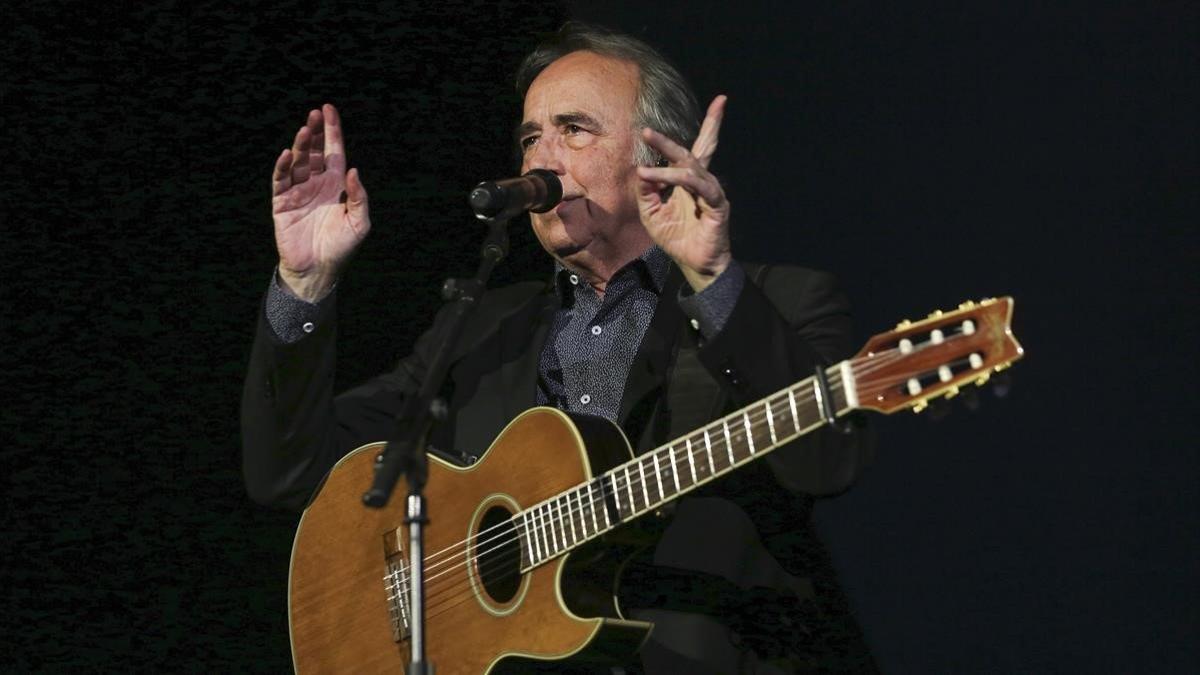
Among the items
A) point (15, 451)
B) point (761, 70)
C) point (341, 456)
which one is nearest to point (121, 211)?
point (15, 451)

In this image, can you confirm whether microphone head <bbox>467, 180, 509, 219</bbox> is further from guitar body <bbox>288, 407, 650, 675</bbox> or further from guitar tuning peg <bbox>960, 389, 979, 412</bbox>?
guitar tuning peg <bbox>960, 389, 979, 412</bbox>

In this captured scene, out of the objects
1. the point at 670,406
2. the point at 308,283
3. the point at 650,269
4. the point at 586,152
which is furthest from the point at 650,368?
the point at 308,283

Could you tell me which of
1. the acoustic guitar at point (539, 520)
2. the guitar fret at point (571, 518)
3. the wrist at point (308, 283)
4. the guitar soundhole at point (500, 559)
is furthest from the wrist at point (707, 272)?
the wrist at point (308, 283)

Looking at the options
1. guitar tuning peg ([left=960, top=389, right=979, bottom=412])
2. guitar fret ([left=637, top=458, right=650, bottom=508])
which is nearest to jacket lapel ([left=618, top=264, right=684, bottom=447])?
guitar fret ([left=637, top=458, right=650, bottom=508])

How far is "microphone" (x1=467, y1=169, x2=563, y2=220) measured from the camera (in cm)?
218

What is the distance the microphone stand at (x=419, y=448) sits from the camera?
1.83m

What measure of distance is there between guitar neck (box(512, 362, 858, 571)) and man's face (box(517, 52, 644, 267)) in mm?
669

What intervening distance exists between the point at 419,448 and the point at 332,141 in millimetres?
873

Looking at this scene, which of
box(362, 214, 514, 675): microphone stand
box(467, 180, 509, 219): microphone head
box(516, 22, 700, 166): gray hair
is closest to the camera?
box(362, 214, 514, 675): microphone stand

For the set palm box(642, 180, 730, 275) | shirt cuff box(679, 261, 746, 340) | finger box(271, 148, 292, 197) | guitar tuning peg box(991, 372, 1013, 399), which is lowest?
guitar tuning peg box(991, 372, 1013, 399)

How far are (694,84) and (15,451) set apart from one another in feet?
5.99

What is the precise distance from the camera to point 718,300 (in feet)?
7.12

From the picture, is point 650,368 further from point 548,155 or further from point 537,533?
point 548,155

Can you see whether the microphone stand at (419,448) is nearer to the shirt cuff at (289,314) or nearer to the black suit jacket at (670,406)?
the black suit jacket at (670,406)
